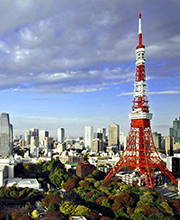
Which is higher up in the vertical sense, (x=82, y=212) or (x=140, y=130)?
(x=140, y=130)

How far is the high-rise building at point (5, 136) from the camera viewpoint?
40125 mm

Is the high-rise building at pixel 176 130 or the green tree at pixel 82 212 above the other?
the high-rise building at pixel 176 130

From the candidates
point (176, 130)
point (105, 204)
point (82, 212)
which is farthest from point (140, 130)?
point (176, 130)

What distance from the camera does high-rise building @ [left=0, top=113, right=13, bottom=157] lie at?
132 ft

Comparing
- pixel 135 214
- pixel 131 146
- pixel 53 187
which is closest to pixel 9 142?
pixel 53 187

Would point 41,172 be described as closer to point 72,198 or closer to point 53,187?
point 53,187

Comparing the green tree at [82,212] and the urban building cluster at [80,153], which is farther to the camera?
the urban building cluster at [80,153]

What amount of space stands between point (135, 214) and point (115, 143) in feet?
166

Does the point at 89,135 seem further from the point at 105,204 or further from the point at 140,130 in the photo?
the point at 105,204

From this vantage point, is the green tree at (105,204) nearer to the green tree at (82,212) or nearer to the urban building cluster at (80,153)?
the green tree at (82,212)

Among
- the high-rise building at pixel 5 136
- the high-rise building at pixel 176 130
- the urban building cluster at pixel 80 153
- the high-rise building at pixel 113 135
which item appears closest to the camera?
the urban building cluster at pixel 80 153

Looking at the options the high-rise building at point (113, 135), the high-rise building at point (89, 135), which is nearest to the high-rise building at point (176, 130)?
the high-rise building at point (113, 135)

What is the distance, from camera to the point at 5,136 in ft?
135

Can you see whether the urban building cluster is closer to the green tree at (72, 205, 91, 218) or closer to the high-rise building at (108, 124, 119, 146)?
Answer: the high-rise building at (108, 124, 119, 146)
